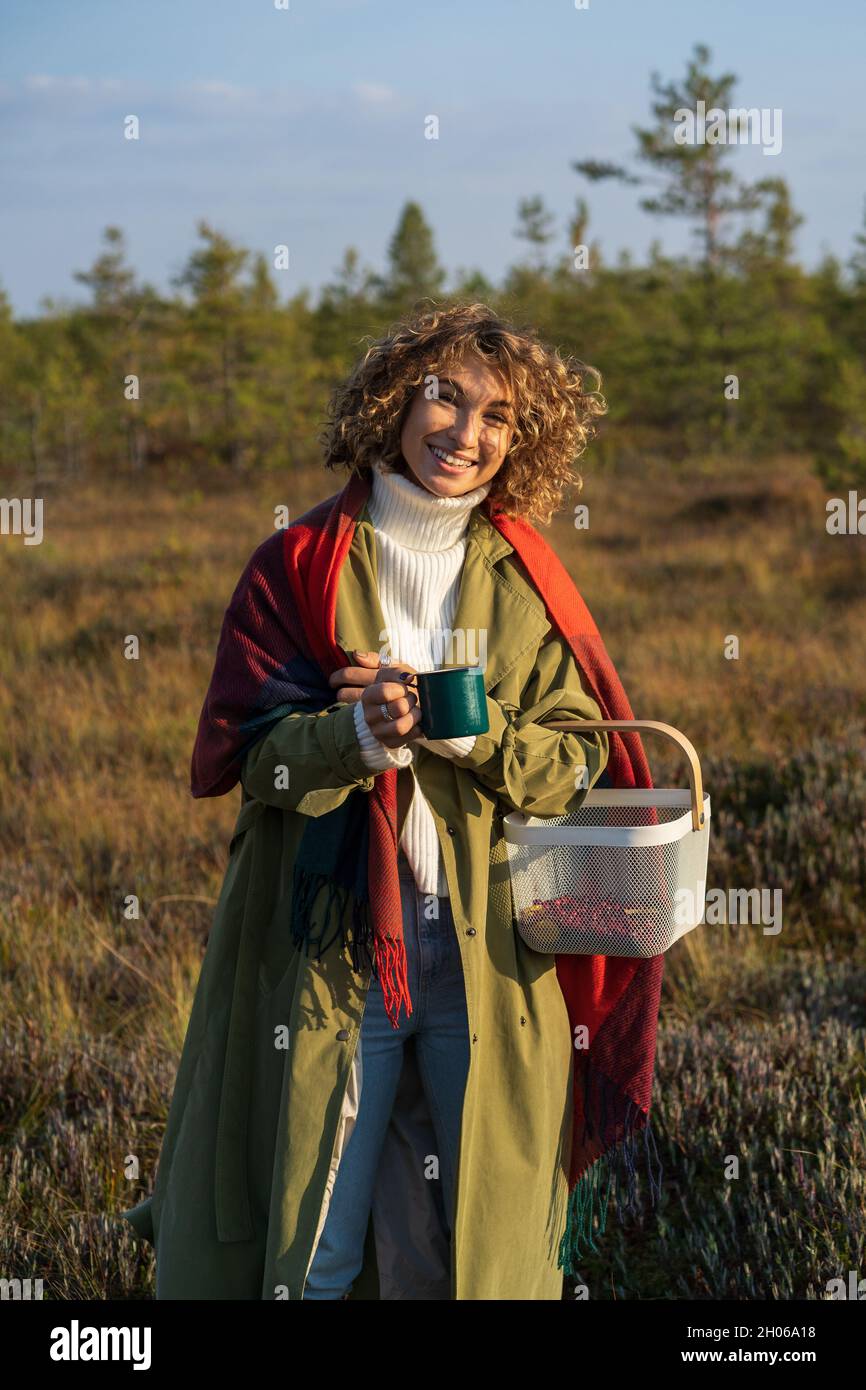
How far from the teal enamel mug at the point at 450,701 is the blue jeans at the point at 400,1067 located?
384 millimetres

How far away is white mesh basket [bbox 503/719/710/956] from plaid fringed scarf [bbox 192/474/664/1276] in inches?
7.3

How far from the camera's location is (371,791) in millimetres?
2174

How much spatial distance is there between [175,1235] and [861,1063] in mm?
2236

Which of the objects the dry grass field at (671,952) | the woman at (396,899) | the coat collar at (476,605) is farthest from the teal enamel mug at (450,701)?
the dry grass field at (671,952)

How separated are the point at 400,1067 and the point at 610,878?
20.0 inches

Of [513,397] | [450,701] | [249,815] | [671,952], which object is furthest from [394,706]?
[671,952]

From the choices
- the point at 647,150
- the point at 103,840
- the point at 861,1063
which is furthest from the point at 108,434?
the point at 861,1063

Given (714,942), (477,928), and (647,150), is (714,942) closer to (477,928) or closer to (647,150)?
(477,928)

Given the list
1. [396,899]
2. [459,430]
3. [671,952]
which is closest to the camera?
[396,899]

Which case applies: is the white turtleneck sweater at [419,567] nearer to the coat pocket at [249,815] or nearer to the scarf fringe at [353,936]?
the scarf fringe at [353,936]

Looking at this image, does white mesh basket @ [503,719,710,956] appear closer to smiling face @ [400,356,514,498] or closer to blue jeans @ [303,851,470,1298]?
blue jeans @ [303,851,470,1298]

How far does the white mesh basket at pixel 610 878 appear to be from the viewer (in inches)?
85.4

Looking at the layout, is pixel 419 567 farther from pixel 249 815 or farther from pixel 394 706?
pixel 249 815

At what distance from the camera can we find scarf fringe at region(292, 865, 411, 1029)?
216 centimetres
